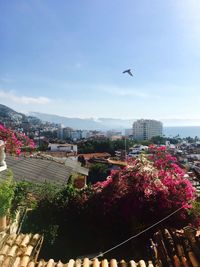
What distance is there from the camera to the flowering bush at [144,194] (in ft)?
27.2

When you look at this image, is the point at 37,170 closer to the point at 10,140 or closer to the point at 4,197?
the point at 10,140

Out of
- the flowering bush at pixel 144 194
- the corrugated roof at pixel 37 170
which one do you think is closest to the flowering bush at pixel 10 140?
the corrugated roof at pixel 37 170

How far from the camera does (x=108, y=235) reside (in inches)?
350

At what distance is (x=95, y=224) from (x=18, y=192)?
7.21 feet

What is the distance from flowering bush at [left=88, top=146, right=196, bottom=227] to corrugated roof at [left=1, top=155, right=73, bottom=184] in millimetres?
4444

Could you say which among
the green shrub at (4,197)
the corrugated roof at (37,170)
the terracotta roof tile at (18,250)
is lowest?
the corrugated roof at (37,170)

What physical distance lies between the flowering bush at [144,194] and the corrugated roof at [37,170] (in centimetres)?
444

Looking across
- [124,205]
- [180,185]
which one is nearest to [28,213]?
[124,205]

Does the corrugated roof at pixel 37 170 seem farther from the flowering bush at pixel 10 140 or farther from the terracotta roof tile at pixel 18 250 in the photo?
the terracotta roof tile at pixel 18 250

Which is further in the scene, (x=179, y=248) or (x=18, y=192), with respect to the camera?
(x=18, y=192)

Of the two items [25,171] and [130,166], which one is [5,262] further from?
[25,171]

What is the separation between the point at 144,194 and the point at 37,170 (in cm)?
708

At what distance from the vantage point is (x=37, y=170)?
14320 mm

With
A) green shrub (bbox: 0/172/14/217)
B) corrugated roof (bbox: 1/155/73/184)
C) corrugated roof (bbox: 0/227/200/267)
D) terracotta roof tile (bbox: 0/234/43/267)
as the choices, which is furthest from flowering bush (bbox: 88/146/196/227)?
corrugated roof (bbox: 1/155/73/184)
